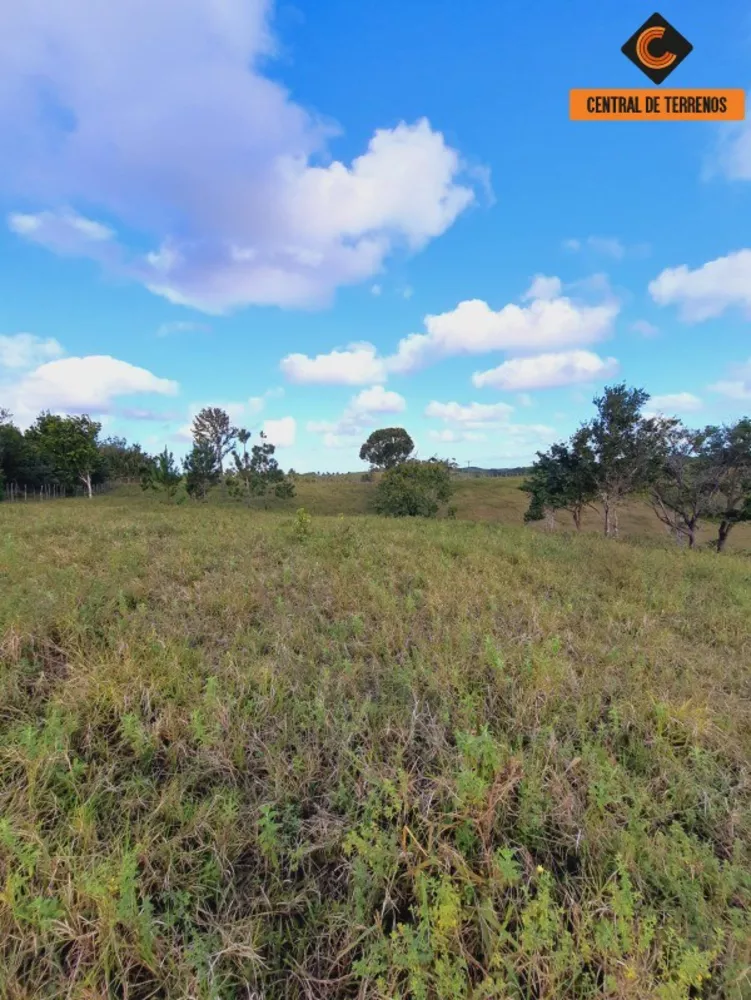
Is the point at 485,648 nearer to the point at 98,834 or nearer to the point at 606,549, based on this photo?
the point at 98,834

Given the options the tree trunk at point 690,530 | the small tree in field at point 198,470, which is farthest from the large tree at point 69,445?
the tree trunk at point 690,530

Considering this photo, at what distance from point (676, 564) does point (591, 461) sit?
1673 centimetres

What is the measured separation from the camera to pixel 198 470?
136 ft

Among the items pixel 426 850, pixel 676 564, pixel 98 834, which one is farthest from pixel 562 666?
pixel 676 564

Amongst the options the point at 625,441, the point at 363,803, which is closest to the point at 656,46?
the point at 363,803

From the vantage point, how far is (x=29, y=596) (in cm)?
487

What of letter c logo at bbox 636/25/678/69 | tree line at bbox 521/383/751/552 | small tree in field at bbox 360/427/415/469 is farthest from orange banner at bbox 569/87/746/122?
small tree in field at bbox 360/427/415/469

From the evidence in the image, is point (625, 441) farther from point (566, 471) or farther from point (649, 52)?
point (649, 52)

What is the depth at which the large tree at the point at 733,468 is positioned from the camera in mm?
20641

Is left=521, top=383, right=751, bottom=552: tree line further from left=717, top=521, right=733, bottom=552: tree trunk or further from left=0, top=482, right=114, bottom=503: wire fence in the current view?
left=0, top=482, right=114, bottom=503: wire fence

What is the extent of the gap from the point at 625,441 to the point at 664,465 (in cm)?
236

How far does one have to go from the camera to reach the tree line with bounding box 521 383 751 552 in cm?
2155

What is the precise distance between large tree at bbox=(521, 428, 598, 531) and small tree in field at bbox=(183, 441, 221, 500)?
3044cm

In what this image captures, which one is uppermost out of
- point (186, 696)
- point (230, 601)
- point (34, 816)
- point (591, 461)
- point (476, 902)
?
point (591, 461)
